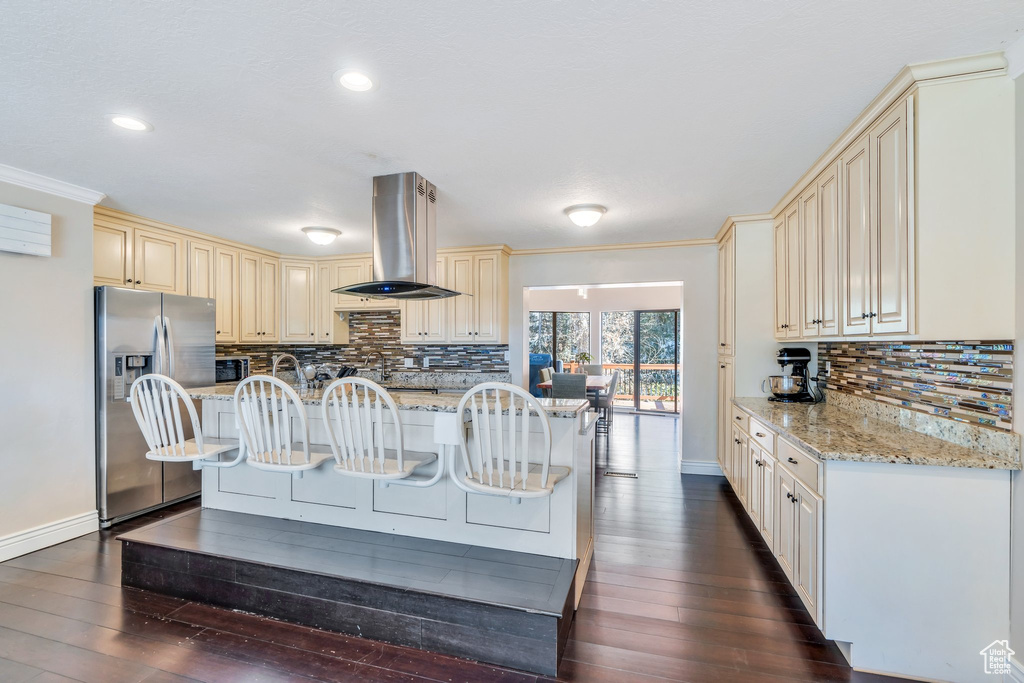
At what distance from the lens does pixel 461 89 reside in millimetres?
1953

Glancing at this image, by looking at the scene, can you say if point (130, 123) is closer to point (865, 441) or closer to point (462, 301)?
point (462, 301)

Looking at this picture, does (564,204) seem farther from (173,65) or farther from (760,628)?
(760,628)

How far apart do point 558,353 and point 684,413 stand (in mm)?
4596

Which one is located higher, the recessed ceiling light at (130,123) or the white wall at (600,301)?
the recessed ceiling light at (130,123)

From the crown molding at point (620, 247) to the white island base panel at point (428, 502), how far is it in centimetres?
266

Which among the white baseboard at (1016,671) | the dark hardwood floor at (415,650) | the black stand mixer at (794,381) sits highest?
the black stand mixer at (794,381)

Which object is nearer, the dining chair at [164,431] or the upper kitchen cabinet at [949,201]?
the upper kitchen cabinet at [949,201]

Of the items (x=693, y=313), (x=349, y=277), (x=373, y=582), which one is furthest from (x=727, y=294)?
(x=349, y=277)

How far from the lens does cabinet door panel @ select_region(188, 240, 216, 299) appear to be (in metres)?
4.32

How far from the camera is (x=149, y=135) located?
7.79ft

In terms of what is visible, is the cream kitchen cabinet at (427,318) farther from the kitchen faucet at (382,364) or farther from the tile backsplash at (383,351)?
the kitchen faucet at (382,364)

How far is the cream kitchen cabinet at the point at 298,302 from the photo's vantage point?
5383 mm

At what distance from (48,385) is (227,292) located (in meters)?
1.81

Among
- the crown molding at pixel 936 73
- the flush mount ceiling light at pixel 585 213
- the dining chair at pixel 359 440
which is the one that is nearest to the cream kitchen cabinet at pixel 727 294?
the flush mount ceiling light at pixel 585 213
